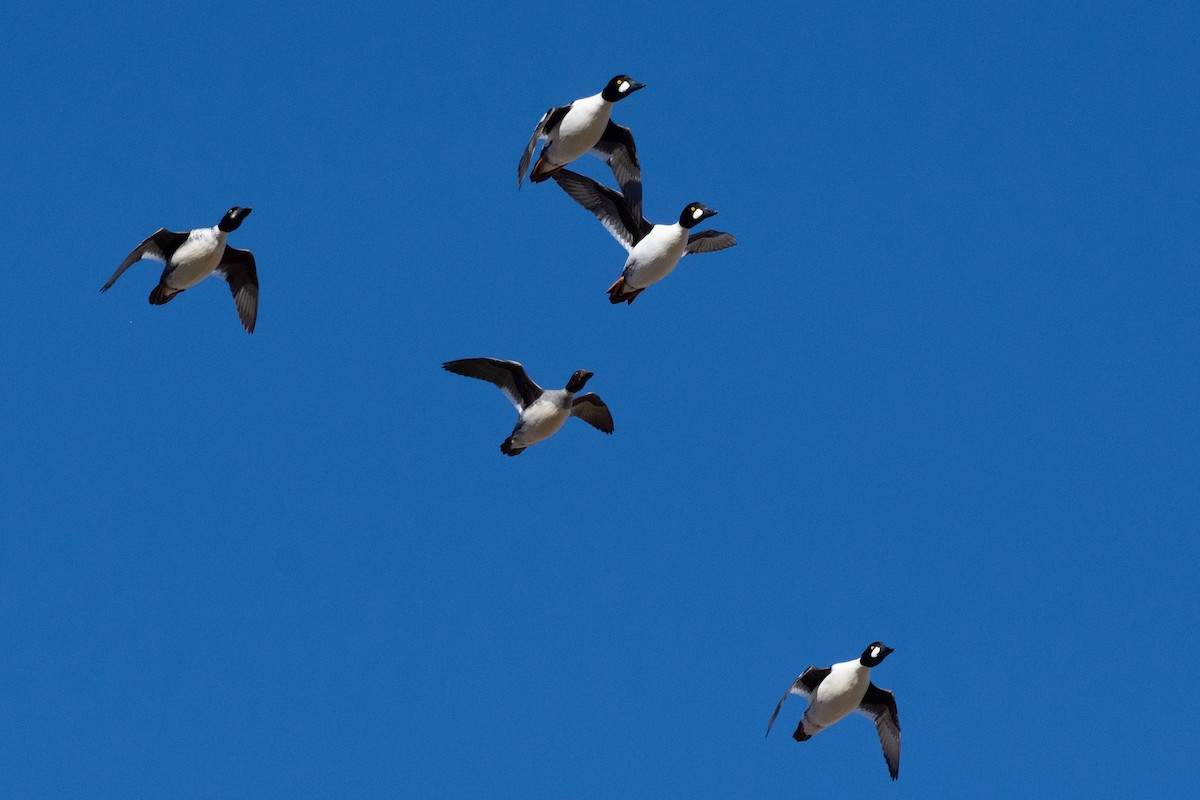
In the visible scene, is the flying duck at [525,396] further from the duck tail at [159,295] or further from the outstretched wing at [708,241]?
the duck tail at [159,295]

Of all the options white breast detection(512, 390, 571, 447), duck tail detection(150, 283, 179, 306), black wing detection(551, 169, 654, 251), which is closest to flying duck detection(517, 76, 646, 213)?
black wing detection(551, 169, 654, 251)

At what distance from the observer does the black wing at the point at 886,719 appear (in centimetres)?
3116

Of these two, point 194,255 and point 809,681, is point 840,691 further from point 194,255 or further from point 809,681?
point 194,255

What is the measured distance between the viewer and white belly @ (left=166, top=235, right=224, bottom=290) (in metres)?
29.8

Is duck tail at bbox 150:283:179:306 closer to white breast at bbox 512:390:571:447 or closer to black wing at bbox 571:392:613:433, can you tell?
white breast at bbox 512:390:571:447

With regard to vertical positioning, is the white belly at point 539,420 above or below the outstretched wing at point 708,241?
below

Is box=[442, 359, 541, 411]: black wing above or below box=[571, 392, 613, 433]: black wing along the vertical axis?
below

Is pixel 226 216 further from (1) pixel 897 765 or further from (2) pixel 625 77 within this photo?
(1) pixel 897 765

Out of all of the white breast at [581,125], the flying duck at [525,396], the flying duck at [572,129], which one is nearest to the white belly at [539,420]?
the flying duck at [525,396]

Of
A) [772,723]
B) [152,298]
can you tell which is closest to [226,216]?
[152,298]

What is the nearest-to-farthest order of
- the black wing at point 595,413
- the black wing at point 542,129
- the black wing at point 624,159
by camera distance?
the black wing at point 542,129 → the black wing at point 624,159 → the black wing at point 595,413

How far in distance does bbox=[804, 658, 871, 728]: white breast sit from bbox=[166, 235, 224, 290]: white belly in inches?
489

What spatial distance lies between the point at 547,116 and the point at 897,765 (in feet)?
41.9

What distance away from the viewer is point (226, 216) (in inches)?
1172
